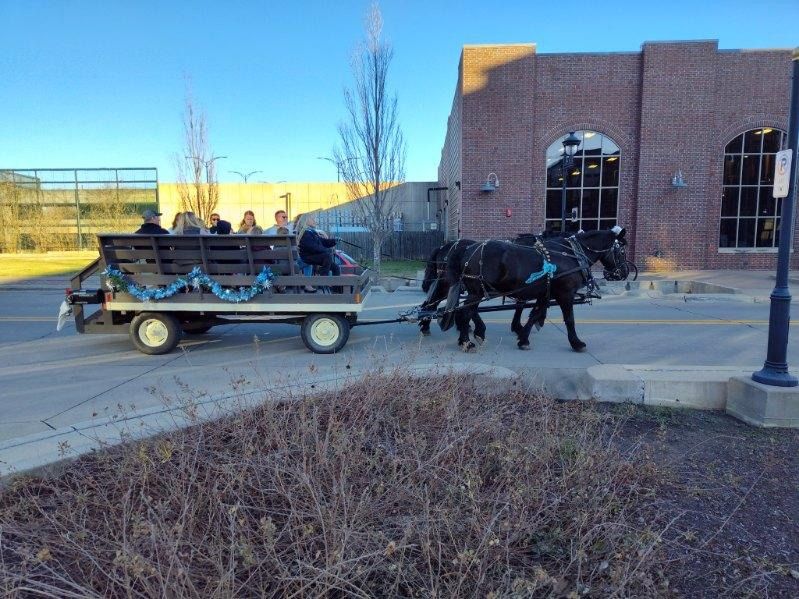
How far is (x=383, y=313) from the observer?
36.3ft

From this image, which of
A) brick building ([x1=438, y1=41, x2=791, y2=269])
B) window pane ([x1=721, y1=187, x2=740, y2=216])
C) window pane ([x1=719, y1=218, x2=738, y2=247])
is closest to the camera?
brick building ([x1=438, y1=41, x2=791, y2=269])

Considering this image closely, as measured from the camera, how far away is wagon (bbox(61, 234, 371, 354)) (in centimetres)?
691

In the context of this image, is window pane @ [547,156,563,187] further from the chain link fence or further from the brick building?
the chain link fence

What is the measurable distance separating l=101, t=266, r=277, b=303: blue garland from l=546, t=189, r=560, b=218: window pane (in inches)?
602

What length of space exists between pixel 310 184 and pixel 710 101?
32.8 m

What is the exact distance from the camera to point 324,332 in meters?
7.36

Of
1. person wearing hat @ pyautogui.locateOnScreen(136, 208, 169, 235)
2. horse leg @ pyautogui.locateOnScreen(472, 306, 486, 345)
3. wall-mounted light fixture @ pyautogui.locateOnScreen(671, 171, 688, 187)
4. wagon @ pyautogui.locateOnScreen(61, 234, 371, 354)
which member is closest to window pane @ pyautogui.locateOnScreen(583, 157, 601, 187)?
wall-mounted light fixture @ pyautogui.locateOnScreen(671, 171, 688, 187)

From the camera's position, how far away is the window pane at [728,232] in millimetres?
19594

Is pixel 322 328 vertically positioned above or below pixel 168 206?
below

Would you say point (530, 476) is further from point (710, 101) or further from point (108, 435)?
point (710, 101)

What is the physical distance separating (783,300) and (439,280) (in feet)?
15.1

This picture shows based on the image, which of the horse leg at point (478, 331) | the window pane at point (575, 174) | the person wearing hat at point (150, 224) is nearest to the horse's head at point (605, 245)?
the horse leg at point (478, 331)

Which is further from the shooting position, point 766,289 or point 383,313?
A: point 766,289

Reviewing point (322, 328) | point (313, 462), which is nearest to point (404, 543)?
point (313, 462)
